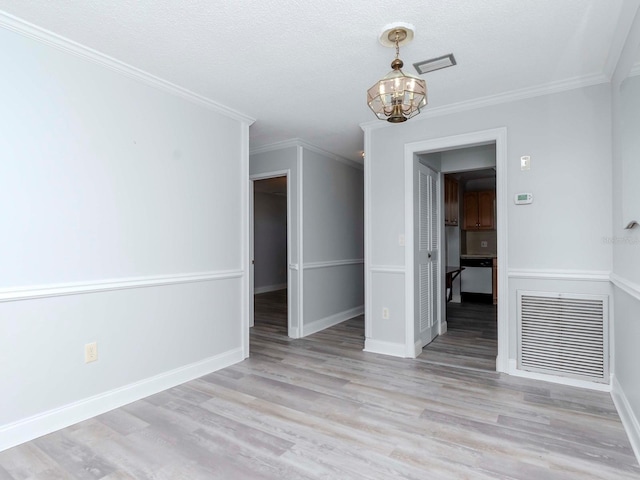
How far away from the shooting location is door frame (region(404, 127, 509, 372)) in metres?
3.17

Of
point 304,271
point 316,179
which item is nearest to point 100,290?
point 304,271

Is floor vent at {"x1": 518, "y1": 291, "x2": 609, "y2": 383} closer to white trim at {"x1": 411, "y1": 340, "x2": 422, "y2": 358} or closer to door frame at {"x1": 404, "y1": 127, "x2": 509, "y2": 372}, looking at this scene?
door frame at {"x1": 404, "y1": 127, "x2": 509, "y2": 372}

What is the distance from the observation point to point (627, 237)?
2262 millimetres

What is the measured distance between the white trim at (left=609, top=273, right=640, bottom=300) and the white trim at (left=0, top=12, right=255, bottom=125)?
10.6ft

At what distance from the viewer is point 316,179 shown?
4805 millimetres

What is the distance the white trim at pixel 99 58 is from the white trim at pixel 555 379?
3.34m

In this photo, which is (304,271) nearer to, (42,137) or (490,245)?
(42,137)

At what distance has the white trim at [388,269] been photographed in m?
3.72

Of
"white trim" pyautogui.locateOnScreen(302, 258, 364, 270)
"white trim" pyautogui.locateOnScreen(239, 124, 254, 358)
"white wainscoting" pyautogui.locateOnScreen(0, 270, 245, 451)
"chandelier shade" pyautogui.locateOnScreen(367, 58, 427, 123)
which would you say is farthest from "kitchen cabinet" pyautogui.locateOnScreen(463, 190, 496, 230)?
"chandelier shade" pyautogui.locateOnScreen(367, 58, 427, 123)

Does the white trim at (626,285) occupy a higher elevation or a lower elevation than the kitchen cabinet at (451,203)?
lower

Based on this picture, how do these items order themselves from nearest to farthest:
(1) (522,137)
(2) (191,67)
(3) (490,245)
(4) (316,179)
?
(2) (191,67) < (1) (522,137) < (4) (316,179) < (3) (490,245)

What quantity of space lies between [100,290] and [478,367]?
122 inches

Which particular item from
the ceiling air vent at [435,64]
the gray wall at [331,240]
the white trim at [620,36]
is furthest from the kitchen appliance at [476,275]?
the ceiling air vent at [435,64]

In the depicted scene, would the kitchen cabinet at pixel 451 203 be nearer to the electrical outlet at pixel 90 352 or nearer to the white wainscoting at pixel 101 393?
the white wainscoting at pixel 101 393
